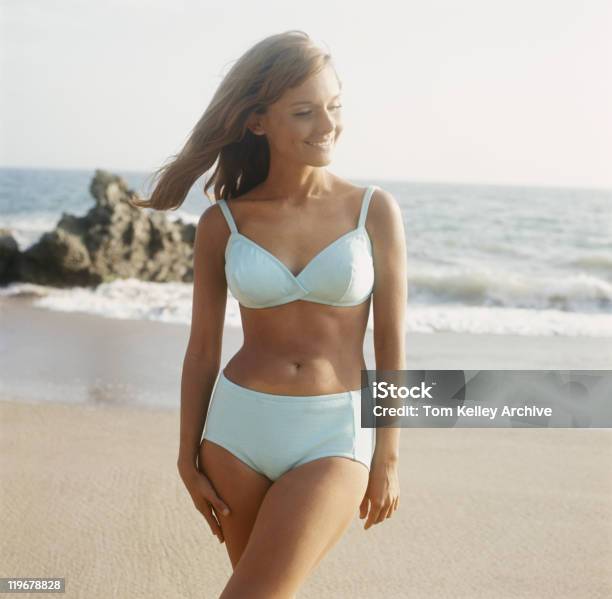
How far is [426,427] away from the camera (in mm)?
5203

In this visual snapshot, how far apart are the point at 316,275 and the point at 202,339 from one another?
39cm

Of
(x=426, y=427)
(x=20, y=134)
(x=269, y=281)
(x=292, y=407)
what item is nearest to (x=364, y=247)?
(x=269, y=281)

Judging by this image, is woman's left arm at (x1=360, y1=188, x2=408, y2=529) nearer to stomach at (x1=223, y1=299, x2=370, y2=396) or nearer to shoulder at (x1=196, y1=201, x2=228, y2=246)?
stomach at (x1=223, y1=299, x2=370, y2=396)

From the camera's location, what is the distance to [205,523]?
3873 millimetres

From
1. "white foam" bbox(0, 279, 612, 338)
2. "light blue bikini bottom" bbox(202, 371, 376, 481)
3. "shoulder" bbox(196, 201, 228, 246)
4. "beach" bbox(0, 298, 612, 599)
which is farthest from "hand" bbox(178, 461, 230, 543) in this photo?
"white foam" bbox(0, 279, 612, 338)

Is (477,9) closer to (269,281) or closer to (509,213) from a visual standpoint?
(509,213)

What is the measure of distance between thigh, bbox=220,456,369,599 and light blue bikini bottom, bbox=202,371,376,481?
0.03 m

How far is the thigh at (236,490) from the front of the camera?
2059 mm

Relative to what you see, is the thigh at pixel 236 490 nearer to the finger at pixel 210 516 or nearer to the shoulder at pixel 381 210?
the finger at pixel 210 516

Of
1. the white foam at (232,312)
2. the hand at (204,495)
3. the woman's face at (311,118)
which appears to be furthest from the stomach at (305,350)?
the white foam at (232,312)

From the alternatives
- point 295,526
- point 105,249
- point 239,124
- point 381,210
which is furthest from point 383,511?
point 105,249

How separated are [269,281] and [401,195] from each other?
24993 mm

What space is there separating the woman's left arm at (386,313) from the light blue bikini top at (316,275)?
0.02 meters

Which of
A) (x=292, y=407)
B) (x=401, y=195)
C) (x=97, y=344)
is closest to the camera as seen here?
(x=292, y=407)
